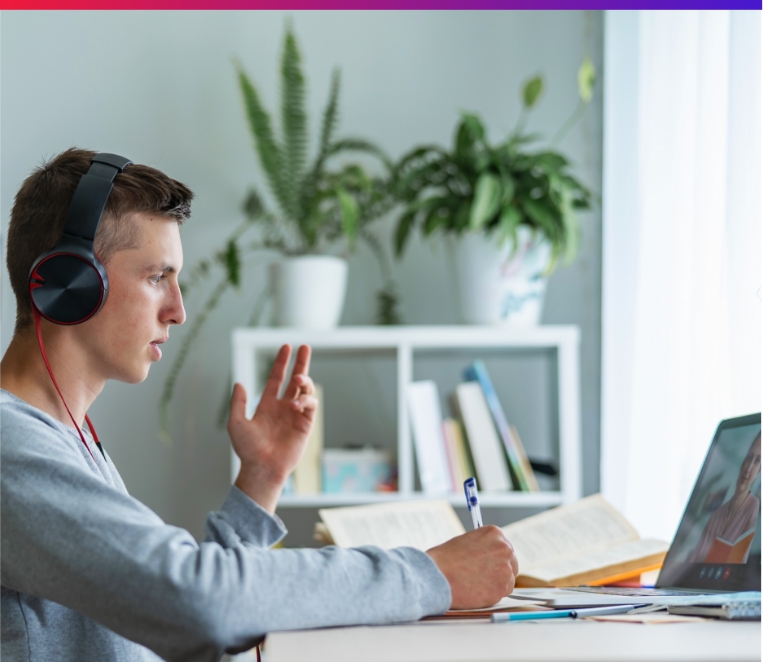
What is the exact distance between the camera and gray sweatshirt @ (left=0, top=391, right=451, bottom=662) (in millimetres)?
560

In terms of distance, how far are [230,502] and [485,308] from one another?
36.9 inches

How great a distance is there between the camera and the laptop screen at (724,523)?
2.42ft

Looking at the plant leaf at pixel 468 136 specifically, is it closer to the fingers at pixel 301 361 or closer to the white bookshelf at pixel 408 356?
the white bookshelf at pixel 408 356

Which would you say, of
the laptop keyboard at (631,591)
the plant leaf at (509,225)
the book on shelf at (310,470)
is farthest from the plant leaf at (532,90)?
the laptop keyboard at (631,591)

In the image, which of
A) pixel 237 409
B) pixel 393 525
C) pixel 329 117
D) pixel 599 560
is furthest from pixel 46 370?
pixel 329 117

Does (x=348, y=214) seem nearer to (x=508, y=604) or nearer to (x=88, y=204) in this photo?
(x=88, y=204)

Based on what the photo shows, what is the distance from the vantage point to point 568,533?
3.78 ft

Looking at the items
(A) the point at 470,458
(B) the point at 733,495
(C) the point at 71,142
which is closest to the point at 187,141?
(C) the point at 71,142

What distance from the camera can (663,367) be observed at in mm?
1460

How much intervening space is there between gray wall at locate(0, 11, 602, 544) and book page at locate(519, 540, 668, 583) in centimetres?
97

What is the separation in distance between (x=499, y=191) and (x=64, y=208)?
3.50ft

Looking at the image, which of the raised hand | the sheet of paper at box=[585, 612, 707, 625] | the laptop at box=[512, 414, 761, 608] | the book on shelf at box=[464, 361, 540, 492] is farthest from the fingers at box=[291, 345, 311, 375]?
the book on shelf at box=[464, 361, 540, 492]

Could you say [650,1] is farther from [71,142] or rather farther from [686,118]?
[71,142]

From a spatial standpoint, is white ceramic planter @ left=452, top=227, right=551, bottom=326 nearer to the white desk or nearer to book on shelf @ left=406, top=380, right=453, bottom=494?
book on shelf @ left=406, top=380, right=453, bottom=494
